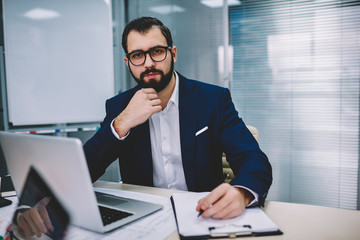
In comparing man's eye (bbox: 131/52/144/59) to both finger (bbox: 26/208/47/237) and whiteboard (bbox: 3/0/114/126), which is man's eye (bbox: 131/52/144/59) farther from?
whiteboard (bbox: 3/0/114/126)

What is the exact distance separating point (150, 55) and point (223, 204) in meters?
0.83

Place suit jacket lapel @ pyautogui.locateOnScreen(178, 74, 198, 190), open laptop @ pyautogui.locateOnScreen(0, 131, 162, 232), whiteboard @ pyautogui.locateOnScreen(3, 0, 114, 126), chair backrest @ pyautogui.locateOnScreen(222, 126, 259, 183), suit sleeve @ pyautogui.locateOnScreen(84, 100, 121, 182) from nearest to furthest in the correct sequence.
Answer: open laptop @ pyautogui.locateOnScreen(0, 131, 162, 232)
suit sleeve @ pyautogui.locateOnScreen(84, 100, 121, 182)
suit jacket lapel @ pyautogui.locateOnScreen(178, 74, 198, 190)
chair backrest @ pyautogui.locateOnScreen(222, 126, 259, 183)
whiteboard @ pyautogui.locateOnScreen(3, 0, 114, 126)

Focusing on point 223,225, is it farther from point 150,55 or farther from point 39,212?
point 150,55

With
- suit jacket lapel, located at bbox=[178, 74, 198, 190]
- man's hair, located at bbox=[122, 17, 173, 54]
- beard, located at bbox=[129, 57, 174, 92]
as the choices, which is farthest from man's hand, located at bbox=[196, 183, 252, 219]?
man's hair, located at bbox=[122, 17, 173, 54]

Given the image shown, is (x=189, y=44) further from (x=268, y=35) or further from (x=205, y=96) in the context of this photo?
(x=205, y=96)

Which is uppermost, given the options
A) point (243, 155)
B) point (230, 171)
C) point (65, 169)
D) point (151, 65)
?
point (151, 65)

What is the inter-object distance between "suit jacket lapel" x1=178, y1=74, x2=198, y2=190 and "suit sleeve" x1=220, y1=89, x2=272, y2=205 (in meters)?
0.14

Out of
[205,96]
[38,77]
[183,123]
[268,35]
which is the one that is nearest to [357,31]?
[268,35]

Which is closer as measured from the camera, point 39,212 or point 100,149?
point 39,212

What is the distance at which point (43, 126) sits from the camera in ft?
8.83

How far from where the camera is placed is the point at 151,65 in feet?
4.32

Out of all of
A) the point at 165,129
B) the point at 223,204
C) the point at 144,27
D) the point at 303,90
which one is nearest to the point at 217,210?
the point at 223,204

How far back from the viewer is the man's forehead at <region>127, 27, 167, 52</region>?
4.29 feet

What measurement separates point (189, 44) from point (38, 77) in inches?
63.5
